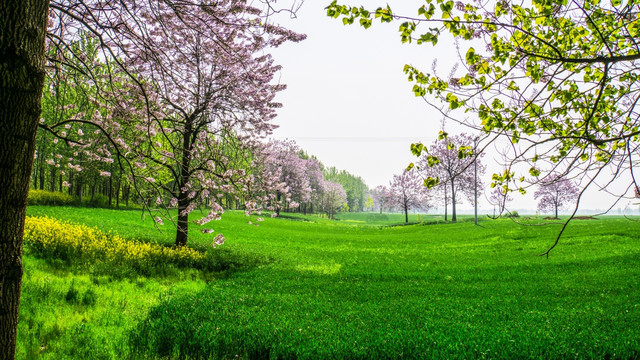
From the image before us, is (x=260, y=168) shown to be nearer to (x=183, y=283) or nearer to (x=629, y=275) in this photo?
(x=183, y=283)

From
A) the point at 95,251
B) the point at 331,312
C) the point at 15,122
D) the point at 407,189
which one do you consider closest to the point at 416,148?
the point at 15,122

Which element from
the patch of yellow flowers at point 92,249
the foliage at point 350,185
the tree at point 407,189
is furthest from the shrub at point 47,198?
the foliage at point 350,185

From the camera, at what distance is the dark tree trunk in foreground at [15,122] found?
88.7 inches

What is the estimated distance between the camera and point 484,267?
453 inches

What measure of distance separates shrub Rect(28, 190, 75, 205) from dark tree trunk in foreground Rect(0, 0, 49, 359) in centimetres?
2520

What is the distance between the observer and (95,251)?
955cm

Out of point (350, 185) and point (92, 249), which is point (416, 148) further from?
point (350, 185)

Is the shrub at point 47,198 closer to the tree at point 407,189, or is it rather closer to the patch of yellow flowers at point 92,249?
the patch of yellow flowers at point 92,249

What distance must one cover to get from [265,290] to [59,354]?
4.24 m

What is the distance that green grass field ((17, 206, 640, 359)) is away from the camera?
4.74 m

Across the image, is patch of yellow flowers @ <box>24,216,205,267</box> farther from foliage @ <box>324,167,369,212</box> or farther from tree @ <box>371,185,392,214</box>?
foliage @ <box>324,167,369,212</box>

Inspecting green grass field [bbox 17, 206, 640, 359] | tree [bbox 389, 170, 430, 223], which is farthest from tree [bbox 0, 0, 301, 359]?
tree [bbox 389, 170, 430, 223]

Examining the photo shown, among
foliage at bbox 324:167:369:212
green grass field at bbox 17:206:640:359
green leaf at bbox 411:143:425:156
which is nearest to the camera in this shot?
green leaf at bbox 411:143:425:156

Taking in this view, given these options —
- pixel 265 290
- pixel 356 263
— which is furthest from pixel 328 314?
pixel 356 263
